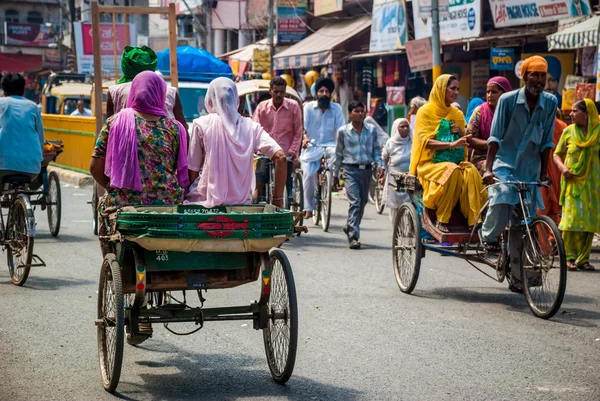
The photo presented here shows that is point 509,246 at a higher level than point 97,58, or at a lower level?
lower

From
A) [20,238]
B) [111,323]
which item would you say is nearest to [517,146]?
[111,323]

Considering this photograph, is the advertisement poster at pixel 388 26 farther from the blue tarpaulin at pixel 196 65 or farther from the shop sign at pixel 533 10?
the blue tarpaulin at pixel 196 65

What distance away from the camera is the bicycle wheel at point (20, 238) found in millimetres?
9195

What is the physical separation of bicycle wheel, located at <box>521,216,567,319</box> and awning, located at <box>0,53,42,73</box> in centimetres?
6443

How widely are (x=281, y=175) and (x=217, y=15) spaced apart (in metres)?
37.3

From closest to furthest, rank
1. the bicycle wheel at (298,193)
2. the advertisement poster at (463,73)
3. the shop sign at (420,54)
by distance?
the bicycle wheel at (298,193), the shop sign at (420,54), the advertisement poster at (463,73)

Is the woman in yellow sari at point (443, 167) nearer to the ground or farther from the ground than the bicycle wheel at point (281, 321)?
farther from the ground

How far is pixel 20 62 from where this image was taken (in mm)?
70938

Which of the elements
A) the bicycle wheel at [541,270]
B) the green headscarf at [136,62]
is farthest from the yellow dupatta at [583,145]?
the green headscarf at [136,62]

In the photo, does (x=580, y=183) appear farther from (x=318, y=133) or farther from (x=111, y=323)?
(x=111, y=323)

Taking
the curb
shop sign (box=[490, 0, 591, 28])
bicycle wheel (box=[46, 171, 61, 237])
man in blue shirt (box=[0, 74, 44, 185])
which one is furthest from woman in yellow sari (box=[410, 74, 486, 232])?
the curb

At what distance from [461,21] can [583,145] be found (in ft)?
35.3

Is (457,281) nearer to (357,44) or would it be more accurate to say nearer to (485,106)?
(485,106)

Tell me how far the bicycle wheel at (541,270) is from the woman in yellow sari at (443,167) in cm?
79
